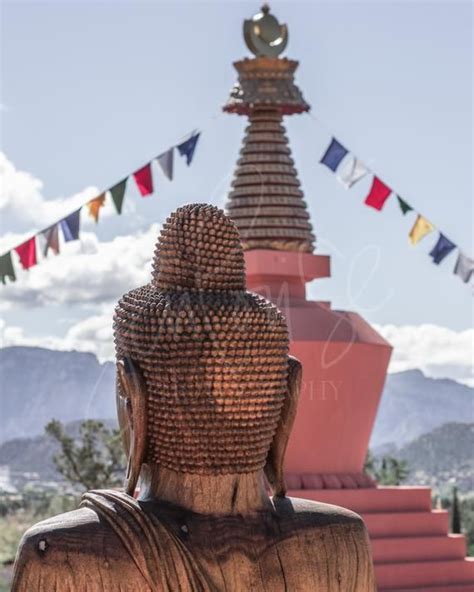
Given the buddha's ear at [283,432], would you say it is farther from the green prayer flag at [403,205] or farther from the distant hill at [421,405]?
the distant hill at [421,405]

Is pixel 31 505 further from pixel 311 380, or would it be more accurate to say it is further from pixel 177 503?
pixel 177 503

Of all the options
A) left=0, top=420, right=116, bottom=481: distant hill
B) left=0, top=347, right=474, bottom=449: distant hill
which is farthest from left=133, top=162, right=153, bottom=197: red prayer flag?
left=0, top=420, right=116, bottom=481: distant hill

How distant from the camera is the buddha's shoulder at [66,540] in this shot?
572 cm

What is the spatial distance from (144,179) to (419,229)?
3394 millimetres

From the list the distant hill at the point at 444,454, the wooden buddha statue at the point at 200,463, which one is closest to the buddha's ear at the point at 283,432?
the wooden buddha statue at the point at 200,463

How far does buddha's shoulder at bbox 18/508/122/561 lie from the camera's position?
572cm

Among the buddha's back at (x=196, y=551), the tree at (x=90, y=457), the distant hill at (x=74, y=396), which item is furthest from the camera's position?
the distant hill at (x=74, y=396)

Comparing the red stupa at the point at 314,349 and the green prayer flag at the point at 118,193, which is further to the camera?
the red stupa at the point at 314,349

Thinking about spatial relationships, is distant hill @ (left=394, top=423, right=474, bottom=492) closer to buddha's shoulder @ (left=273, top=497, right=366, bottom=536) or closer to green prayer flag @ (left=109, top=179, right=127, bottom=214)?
green prayer flag @ (left=109, top=179, right=127, bottom=214)

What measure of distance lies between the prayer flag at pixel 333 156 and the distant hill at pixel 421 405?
3848 inches

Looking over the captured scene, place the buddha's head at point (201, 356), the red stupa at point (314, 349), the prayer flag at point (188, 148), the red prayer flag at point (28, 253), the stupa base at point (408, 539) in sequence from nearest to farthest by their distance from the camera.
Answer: the buddha's head at point (201, 356) → the red prayer flag at point (28, 253) → the stupa base at point (408, 539) → the red stupa at point (314, 349) → the prayer flag at point (188, 148)

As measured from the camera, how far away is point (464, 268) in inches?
875

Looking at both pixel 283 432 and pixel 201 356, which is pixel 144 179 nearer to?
pixel 283 432

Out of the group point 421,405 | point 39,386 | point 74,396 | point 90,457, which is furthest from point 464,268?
point 421,405
